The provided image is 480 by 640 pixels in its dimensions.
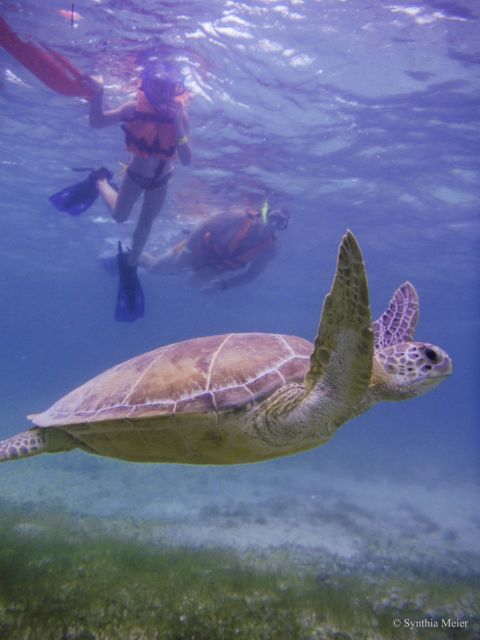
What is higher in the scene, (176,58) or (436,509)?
(176,58)

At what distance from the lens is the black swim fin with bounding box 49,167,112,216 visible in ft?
32.9

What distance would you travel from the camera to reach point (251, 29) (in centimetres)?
968

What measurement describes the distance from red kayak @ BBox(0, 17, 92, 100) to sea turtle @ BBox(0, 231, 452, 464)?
752 centimetres

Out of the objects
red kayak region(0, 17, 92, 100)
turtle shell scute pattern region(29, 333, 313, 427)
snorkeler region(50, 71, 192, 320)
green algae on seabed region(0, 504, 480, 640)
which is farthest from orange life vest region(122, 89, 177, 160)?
green algae on seabed region(0, 504, 480, 640)

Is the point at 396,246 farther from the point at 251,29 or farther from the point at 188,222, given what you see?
the point at 251,29

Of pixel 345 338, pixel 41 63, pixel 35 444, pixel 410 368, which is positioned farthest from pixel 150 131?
pixel 345 338

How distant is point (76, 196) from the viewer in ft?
33.8

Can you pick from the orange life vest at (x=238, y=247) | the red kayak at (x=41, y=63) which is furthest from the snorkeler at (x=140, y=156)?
the orange life vest at (x=238, y=247)

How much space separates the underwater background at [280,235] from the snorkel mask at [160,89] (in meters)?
0.85

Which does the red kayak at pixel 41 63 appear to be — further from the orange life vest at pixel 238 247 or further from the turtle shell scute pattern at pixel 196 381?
the turtle shell scute pattern at pixel 196 381

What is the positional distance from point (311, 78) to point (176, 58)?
3.85 metres

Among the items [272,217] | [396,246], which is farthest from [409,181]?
[396,246]

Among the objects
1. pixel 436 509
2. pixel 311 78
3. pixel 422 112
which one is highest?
pixel 311 78

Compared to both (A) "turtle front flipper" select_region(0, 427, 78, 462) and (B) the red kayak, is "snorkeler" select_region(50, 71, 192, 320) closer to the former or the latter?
(B) the red kayak
